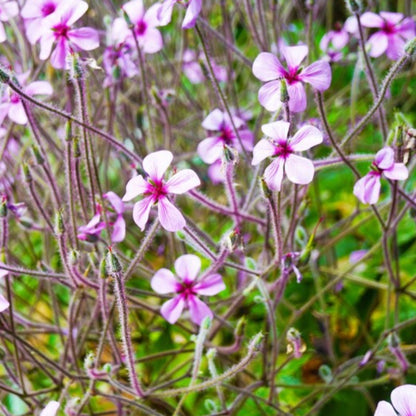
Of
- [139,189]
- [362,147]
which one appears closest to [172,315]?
[139,189]

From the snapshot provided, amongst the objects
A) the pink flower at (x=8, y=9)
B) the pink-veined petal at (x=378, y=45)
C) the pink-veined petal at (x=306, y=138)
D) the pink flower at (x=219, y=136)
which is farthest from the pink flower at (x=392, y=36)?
the pink flower at (x=8, y=9)

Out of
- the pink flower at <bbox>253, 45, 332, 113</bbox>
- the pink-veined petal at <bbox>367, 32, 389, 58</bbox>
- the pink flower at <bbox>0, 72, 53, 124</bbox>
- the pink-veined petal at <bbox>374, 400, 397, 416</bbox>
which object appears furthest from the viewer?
the pink-veined petal at <bbox>367, 32, 389, 58</bbox>

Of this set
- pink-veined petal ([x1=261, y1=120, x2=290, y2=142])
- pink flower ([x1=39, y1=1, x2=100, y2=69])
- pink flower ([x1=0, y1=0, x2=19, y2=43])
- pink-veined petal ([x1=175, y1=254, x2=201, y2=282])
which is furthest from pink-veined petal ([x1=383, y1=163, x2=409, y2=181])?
pink flower ([x1=0, y1=0, x2=19, y2=43])

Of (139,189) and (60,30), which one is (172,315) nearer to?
(139,189)

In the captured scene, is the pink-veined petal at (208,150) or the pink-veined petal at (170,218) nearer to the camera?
the pink-veined petal at (170,218)

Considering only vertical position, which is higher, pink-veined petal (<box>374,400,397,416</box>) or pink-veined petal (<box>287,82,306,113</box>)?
pink-veined petal (<box>287,82,306,113</box>)

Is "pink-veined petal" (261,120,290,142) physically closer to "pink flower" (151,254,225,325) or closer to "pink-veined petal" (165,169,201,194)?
"pink-veined petal" (165,169,201,194)

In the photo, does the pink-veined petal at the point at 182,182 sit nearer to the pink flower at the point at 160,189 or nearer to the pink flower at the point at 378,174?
the pink flower at the point at 160,189
